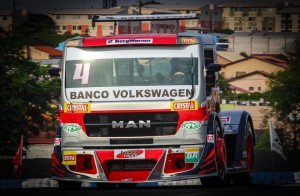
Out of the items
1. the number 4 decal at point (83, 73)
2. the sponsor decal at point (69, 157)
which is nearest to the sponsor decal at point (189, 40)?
the number 4 decal at point (83, 73)

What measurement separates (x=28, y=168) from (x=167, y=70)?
284 inches

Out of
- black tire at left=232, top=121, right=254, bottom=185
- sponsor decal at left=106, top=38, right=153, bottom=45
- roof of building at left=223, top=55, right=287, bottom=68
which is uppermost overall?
sponsor decal at left=106, top=38, right=153, bottom=45

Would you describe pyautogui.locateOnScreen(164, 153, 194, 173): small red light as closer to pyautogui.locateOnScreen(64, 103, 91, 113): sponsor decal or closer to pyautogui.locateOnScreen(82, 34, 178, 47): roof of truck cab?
pyautogui.locateOnScreen(64, 103, 91, 113): sponsor decal

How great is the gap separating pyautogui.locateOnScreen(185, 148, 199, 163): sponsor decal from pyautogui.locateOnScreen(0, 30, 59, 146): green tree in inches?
2330

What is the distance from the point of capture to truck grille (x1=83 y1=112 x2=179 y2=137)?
1586cm

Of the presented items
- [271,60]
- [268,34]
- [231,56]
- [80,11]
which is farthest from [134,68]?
[268,34]

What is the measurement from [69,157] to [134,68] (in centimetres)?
180

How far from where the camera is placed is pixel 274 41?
157 metres

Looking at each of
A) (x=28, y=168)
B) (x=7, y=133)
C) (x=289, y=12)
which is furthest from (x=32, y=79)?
(x=289, y=12)

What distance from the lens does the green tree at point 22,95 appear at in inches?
3022

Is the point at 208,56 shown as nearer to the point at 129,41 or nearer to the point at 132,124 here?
the point at 129,41

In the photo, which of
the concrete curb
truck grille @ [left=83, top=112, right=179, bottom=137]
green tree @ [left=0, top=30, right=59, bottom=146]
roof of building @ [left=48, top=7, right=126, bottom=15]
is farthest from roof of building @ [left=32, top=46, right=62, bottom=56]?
truck grille @ [left=83, top=112, right=179, bottom=137]

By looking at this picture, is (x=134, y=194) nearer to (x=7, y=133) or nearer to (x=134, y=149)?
(x=134, y=149)

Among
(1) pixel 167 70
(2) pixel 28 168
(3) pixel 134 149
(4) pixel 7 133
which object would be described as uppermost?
(1) pixel 167 70
